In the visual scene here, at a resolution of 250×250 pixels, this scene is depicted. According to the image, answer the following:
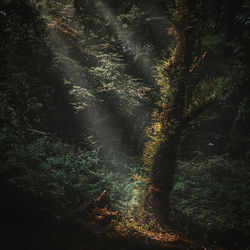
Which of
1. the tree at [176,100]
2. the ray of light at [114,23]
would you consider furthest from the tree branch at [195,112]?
the ray of light at [114,23]

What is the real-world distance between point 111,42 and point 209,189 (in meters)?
9.47

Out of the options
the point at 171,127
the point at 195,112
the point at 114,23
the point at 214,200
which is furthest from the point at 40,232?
the point at 114,23

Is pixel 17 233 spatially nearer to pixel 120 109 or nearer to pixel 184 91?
pixel 184 91

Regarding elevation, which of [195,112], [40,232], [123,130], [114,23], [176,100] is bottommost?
[40,232]

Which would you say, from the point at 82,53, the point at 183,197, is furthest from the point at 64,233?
the point at 82,53

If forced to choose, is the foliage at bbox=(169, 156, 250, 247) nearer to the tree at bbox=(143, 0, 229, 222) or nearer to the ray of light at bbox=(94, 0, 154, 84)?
the tree at bbox=(143, 0, 229, 222)

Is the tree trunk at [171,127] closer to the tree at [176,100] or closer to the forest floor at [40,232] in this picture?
the tree at [176,100]

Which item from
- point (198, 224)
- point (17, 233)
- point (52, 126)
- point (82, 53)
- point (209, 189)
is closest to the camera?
point (17, 233)

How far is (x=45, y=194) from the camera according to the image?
18.2ft

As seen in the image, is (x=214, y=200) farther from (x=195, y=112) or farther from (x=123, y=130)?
(x=123, y=130)

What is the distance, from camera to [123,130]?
12.2m

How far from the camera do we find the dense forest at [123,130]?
345 cm

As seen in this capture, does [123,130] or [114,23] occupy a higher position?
[114,23]

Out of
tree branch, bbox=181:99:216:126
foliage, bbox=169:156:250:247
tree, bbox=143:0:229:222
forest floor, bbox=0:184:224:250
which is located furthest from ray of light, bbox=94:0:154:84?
forest floor, bbox=0:184:224:250
